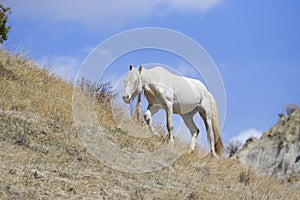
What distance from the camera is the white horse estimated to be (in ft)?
40.0

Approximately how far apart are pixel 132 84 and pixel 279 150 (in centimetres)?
3115

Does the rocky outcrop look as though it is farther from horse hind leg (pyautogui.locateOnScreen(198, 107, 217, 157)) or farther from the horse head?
the horse head

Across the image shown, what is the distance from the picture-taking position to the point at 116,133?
482 inches

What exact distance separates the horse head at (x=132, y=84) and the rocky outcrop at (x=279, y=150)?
2613cm

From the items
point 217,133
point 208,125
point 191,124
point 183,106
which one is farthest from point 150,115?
point 217,133

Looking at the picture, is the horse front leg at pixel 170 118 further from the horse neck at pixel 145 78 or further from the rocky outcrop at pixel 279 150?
the rocky outcrop at pixel 279 150

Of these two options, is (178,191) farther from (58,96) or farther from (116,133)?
(58,96)

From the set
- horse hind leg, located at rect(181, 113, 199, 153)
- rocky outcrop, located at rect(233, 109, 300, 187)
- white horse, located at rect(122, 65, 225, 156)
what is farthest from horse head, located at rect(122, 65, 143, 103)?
rocky outcrop, located at rect(233, 109, 300, 187)

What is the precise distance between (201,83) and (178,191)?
17.5 feet

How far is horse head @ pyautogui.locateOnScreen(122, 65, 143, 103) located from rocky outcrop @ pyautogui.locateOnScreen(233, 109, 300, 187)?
26.1 m

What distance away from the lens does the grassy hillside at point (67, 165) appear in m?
8.36

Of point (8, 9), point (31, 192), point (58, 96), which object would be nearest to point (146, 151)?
point (58, 96)

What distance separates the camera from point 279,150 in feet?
134

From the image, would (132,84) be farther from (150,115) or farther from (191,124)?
(191,124)
